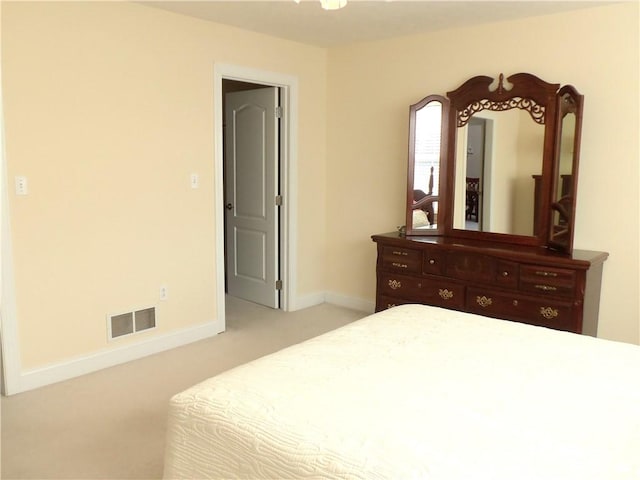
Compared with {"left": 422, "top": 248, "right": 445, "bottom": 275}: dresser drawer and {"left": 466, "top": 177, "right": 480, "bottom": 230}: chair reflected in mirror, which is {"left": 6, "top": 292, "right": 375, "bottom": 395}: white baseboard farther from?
{"left": 466, "top": 177, "right": 480, "bottom": 230}: chair reflected in mirror

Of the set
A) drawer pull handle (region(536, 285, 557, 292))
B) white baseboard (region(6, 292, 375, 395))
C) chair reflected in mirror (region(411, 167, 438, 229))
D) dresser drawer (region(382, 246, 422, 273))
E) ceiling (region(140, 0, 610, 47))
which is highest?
ceiling (region(140, 0, 610, 47))

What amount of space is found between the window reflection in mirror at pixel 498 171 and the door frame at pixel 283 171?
4.67ft

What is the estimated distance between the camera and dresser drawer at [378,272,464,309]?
158 inches

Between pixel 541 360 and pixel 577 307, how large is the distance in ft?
4.99

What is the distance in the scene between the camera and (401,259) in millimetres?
4266

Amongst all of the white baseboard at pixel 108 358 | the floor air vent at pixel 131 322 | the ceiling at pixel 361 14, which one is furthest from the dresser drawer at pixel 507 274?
the floor air vent at pixel 131 322

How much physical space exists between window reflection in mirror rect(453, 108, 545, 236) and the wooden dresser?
19 centimetres

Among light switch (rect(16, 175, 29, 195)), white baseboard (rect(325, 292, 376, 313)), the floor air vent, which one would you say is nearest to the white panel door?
white baseboard (rect(325, 292, 376, 313))

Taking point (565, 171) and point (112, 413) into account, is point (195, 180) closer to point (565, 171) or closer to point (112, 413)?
point (112, 413)

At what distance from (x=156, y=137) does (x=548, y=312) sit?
2.82 m

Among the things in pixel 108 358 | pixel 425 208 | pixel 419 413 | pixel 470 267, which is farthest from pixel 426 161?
pixel 419 413

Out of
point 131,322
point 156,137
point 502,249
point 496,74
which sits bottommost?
point 131,322

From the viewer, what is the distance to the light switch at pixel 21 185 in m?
3.23

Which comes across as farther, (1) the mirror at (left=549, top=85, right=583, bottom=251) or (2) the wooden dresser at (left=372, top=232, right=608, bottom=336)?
(1) the mirror at (left=549, top=85, right=583, bottom=251)
